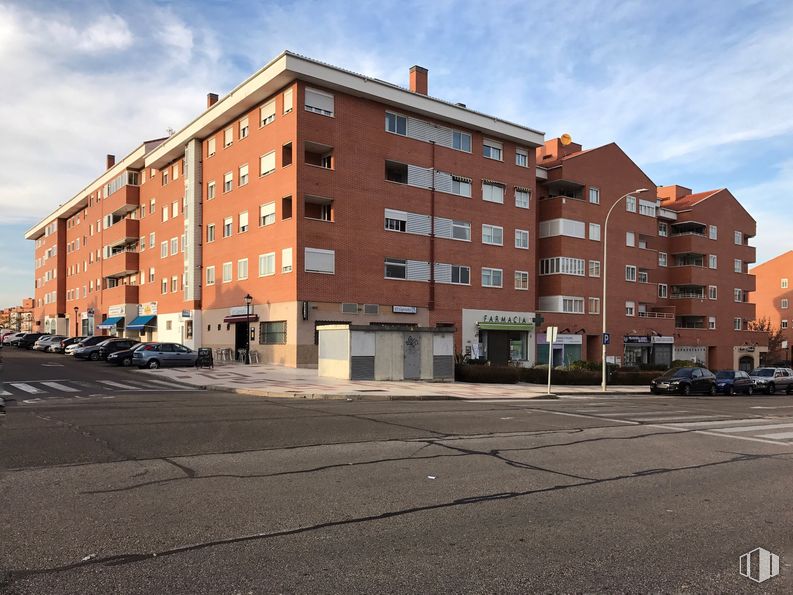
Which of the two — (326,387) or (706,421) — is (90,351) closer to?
(326,387)

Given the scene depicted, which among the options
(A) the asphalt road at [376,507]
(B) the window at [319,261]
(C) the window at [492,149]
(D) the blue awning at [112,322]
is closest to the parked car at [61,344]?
(D) the blue awning at [112,322]

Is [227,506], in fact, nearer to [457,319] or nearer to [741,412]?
[741,412]

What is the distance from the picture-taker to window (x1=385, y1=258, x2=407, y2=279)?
39.3m

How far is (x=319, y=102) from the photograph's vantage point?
3672 cm

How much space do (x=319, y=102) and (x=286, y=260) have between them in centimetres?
960

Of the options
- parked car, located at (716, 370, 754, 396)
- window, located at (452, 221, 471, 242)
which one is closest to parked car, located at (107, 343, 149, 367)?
window, located at (452, 221, 471, 242)

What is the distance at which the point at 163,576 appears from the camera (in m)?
4.66

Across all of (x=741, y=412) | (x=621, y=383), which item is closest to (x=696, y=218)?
(x=621, y=383)

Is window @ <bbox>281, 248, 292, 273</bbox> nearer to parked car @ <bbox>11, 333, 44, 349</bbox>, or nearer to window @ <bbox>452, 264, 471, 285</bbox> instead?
window @ <bbox>452, 264, 471, 285</bbox>

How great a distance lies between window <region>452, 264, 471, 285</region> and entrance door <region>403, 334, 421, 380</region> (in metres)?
14.5

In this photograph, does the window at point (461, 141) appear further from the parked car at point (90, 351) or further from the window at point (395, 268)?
the parked car at point (90, 351)

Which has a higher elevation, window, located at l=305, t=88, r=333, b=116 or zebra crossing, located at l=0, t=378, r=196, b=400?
window, located at l=305, t=88, r=333, b=116
